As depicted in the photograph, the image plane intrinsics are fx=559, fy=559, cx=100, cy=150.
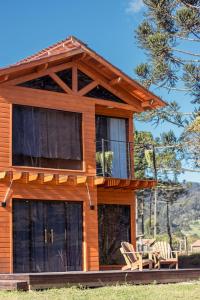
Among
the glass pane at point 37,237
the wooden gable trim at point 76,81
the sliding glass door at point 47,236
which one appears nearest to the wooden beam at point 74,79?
the wooden gable trim at point 76,81

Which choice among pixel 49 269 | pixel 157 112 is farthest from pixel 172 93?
pixel 49 269

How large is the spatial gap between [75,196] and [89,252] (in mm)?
1634

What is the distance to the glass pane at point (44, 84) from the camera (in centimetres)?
1577

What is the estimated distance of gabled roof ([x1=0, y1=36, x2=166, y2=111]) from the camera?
15.2m

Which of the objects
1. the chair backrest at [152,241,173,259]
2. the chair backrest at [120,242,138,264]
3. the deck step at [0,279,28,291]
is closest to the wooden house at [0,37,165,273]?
the chair backrest at [120,242,138,264]

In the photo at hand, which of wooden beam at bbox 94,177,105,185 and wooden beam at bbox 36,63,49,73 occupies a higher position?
wooden beam at bbox 36,63,49,73

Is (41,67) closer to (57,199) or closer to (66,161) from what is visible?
(66,161)

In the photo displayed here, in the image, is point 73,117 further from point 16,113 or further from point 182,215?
point 182,215

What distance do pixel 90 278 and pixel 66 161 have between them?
4.41 metres

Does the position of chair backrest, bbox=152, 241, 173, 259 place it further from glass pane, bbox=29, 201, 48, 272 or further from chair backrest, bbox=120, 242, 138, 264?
glass pane, bbox=29, 201, 48, 272

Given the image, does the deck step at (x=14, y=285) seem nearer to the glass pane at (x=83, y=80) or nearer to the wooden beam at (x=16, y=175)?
the wooden beam at (x=16, y=175)

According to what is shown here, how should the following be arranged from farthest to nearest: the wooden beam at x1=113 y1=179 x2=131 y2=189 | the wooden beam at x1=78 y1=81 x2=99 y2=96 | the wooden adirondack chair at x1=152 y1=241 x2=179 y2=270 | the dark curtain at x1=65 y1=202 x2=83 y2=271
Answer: the wooden beam at x1=78 y1=81 x2=99 y2=96 → the wooden beam at x1=113 y1=179 x2=131 y2=189 → the wooden adirondack chair at x1=152 y1=241 x2=179 y2=270 → the dark curtain at x1=65 y1=202 x2=83 y2=271

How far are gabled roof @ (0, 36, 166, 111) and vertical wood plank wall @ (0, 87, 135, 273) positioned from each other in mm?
661

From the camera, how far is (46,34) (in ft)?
95.0
